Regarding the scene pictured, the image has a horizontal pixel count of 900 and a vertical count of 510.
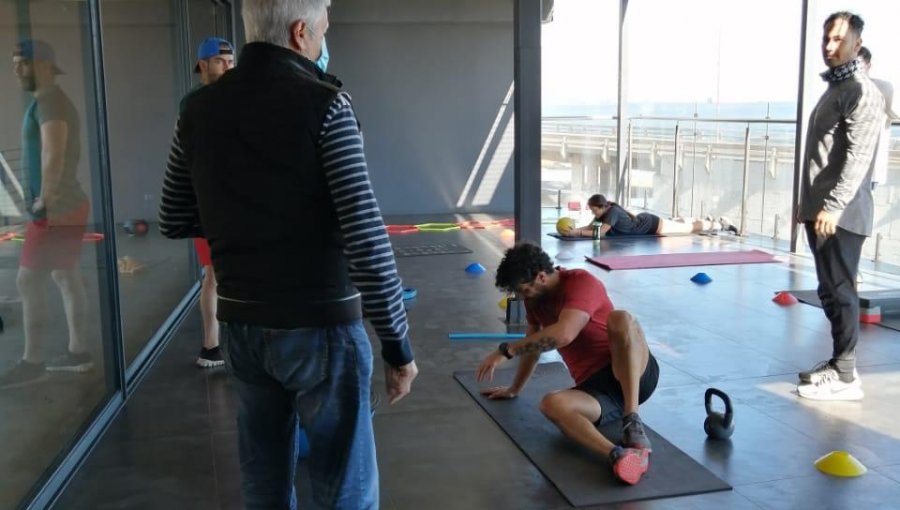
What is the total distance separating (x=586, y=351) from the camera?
3.38 metres

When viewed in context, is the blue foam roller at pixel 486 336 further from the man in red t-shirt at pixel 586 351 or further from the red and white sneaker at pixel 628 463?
the red and white sneaker at pixel 628 463

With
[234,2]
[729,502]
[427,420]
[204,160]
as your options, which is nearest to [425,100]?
[234,2]

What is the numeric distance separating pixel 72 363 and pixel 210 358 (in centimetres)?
115

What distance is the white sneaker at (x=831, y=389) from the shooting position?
3.88m

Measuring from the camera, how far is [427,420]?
A: 146 inches

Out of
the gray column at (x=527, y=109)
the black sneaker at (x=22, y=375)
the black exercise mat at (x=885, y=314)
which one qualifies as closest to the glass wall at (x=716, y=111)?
the black exercise mat at (x=885, y=314)

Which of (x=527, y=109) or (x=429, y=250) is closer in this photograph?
(x=527, y=109)


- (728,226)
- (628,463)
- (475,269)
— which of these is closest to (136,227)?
(475,269)

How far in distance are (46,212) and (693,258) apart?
6031 mm

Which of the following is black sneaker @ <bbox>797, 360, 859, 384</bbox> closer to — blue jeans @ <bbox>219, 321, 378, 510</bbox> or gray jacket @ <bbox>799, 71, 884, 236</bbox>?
gray jacket @ <bbox>799, 71, 884, 236</bbox>

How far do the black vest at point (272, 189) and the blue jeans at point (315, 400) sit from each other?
0.05m

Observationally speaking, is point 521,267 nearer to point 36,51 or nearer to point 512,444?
point 512,444

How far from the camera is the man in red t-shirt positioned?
3098 millimetres

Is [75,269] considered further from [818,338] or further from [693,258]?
[693,258]
